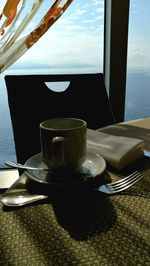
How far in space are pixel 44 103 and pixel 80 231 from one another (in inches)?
22.3

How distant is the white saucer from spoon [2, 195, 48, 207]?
0.11 feet

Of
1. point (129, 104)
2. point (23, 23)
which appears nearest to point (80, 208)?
point (23, 23)

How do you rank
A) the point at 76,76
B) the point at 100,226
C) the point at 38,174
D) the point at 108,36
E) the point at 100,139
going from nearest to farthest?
the point at 100,226 → the point at 38,174 → the point at 100,139 → the point at 76,76 → the point at 108,36

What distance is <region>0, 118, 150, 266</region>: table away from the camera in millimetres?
256

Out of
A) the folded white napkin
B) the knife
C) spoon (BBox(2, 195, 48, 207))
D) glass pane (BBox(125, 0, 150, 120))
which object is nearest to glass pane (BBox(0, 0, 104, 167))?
glass pane (BBox(125, 0, 150, 120))

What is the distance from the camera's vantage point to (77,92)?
2.84 ft

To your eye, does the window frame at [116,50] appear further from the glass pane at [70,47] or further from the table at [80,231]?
the table at [80,231]

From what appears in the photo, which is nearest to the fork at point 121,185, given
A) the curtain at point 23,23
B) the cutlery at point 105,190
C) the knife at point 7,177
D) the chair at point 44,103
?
the cutlery at point 105,190

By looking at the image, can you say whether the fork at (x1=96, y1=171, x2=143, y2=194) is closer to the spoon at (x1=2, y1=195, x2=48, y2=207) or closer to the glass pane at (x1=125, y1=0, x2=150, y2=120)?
the spoon at (x1=2, y1=195, x2=48, y2=207)

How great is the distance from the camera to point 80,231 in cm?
29

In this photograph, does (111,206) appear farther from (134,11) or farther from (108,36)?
(134,11)

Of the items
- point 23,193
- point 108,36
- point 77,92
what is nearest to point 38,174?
point 23,193

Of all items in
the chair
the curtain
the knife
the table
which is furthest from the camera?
the knife

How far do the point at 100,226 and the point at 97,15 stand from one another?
4.03 feet
